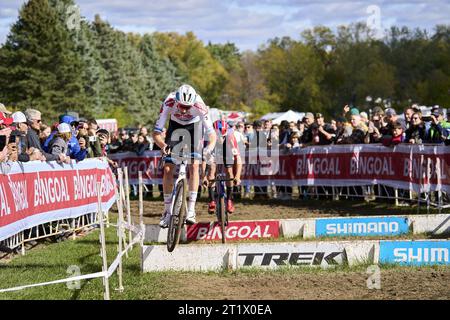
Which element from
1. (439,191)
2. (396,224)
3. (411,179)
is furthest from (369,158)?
(396,224)

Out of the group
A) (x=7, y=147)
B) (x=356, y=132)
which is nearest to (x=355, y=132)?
(x=356, y=132)

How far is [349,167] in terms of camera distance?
22.0 meters

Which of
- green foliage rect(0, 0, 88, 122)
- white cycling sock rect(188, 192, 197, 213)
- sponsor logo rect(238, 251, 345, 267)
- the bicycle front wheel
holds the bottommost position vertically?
sponsor logo rect(238, 251, 345, 267)

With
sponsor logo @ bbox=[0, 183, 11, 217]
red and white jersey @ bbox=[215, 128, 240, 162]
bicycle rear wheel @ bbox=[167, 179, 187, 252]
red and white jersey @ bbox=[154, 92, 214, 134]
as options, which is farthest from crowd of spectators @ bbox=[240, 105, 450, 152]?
sponsor logo @ bbox=[0, 183, 11, 217]

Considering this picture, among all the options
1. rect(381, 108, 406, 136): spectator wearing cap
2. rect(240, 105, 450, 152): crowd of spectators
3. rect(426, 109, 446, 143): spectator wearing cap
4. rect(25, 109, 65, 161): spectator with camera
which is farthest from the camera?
rect(381, 108, 406, 136): spectator wearing cap

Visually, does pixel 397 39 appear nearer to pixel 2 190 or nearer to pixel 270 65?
pixel 270 65

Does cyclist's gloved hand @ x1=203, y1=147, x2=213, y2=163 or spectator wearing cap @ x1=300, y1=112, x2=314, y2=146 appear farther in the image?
spectator wearing cap @ x1=300, y1=112, x2=314, y2=146

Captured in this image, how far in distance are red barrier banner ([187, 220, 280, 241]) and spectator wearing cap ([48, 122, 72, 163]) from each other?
9.35 ft

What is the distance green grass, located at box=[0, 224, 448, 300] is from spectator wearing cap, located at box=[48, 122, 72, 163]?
73.8 inches

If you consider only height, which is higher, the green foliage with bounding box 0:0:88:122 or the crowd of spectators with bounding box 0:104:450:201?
the green foliage with bounding box 0:0:88:122

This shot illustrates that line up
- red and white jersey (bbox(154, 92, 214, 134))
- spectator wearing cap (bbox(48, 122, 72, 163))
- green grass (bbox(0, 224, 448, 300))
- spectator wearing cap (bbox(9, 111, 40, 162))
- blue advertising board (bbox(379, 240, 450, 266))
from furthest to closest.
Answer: spectator wearing cap (bbox(48, 122, 72, 163)) < spectator wearing cap (bbox(9, 111, 40, 162)) < red and white jersey (bbox(154, 92, 214, 134)) < blue advertising board (bbox(379, 240, 450, 266)) < green grass (bbox(0, 224, 448, 300))

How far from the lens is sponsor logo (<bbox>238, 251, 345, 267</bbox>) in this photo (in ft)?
35.3

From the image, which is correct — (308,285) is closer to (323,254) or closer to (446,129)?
(323,254)

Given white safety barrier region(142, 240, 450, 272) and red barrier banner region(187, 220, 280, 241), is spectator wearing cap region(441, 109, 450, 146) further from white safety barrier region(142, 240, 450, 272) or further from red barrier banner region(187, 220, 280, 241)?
white safety barrier region(142, 240, 450, 272)
